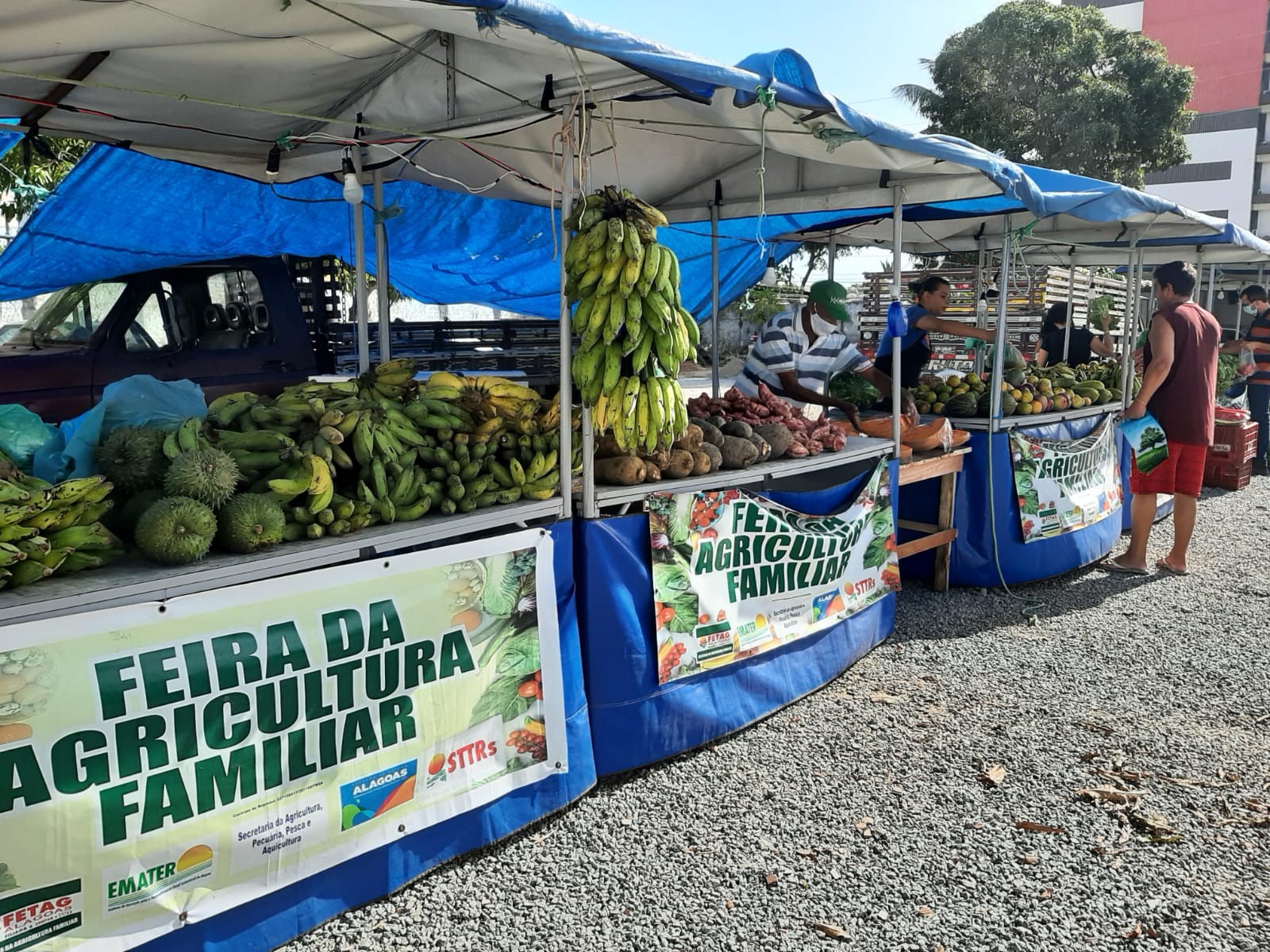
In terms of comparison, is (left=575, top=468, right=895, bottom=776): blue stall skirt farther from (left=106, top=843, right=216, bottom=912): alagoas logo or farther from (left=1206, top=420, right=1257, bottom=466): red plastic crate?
(left=1206, top=420, right=1257, bottom=466): red plastic crate

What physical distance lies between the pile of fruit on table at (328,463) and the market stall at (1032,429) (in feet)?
9.61

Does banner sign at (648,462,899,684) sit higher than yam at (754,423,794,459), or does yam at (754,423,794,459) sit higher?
yam at (754,423,794,459)

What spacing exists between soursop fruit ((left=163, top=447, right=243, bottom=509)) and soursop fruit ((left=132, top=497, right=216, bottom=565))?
3.1 inches

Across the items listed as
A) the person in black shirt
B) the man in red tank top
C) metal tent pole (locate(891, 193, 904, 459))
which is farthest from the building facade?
metal tent pole (locate(891, 193, 904, 459))

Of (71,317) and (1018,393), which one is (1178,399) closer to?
(1018,393)

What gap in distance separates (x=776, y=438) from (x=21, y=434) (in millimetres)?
3418

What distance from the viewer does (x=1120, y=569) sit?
7.06 meters

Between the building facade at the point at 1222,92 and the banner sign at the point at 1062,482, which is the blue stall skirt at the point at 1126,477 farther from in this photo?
the building facade at the point at 1222,92

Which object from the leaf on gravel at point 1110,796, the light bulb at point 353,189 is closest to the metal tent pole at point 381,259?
the light bulb at point 353,189

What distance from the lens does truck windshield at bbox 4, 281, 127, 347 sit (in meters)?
6.27

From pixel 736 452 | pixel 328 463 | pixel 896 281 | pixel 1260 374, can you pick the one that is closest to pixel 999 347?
pixel 896 281

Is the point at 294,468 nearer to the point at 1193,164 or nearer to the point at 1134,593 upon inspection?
the point at 1134,593

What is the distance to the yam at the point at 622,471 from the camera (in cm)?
385

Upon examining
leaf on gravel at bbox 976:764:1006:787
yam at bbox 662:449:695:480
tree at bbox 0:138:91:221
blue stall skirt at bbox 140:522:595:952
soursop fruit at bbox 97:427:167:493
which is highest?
tree at bbox 0:138:91:221
